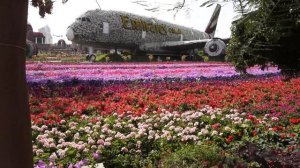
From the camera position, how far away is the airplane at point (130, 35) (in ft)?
95.3

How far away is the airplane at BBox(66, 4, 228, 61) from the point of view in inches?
1144

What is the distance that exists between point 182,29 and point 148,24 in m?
9.07

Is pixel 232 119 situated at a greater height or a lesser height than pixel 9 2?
lesser

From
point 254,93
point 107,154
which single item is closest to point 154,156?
point 107,154

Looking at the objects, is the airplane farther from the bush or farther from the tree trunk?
the tree trunk

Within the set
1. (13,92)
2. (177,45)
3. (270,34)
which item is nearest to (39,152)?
(13,92)

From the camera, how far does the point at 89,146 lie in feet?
21.6

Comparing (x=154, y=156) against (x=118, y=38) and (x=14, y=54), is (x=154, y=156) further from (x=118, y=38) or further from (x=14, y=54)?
(x=118, y=38)

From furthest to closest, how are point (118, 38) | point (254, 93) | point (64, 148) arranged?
point (118, 38) < point (254, 93) < point (64, 148)

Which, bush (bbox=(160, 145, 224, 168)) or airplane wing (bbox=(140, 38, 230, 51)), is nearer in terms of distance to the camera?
bush (bbox=(160, 145, 224, 168))

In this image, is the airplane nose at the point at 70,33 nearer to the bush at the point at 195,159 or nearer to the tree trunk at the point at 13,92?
the bush at the point at 195,159

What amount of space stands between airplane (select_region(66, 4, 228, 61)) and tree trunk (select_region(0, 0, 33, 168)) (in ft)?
79.2

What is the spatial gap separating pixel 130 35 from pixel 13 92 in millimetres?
31510

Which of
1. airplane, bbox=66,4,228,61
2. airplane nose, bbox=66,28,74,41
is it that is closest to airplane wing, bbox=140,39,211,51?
airplane, bbox=66,4,228,61
